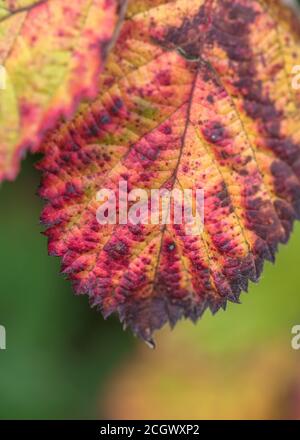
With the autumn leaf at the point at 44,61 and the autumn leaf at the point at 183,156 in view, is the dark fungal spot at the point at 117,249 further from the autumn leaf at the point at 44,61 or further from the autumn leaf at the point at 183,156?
the autumn leaf at the point at 44,61

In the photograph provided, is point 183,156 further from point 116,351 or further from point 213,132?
point 116,351

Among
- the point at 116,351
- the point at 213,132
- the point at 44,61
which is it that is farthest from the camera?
the point at 116,351

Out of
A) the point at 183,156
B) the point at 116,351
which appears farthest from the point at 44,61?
the point at 116,351

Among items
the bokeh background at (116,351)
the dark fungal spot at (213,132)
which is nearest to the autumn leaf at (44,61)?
the dark fungal spot at (213,132)

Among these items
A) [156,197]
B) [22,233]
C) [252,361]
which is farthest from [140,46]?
[252,361]

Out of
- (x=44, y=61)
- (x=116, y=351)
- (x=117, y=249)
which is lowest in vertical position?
(x=116, y=351)

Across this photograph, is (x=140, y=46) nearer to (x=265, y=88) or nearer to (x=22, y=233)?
Result: (x=265, y=88)
